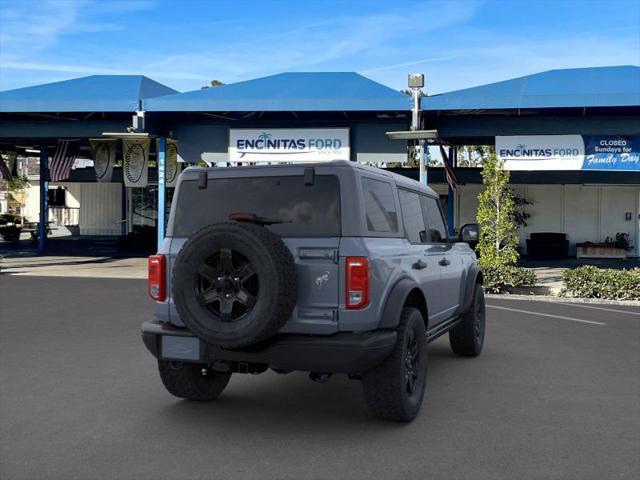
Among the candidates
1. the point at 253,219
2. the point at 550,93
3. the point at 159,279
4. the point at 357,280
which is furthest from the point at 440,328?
the point at 550,93

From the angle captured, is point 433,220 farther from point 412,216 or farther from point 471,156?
point 471,156

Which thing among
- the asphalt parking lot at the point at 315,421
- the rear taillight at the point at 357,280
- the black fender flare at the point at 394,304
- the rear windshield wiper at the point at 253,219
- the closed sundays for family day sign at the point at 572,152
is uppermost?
the closed sundays for family day sign at the point at 572,152

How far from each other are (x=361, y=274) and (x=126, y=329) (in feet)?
20.3

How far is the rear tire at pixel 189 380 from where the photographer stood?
575 cm

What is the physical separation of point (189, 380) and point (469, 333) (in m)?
3.65

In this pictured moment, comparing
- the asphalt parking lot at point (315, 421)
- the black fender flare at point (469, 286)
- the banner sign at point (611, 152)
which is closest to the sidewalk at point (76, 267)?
the asphalt parking lot at point (315, 421)

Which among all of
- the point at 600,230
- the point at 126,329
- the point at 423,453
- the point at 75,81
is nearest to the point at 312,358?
the point at 423,453

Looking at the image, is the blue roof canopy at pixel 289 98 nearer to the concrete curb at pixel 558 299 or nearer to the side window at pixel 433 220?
the concrete curb at pixel 558 299

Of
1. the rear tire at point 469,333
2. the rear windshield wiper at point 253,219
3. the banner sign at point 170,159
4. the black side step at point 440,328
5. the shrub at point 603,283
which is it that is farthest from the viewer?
the banner sign at point 170,159

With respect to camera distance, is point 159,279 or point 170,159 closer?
point 159,279

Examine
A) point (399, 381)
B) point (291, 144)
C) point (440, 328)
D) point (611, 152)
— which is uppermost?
point (291, 144)

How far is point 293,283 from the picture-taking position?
478 centimetres

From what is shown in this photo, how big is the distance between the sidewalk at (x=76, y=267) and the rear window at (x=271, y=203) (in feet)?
46.3

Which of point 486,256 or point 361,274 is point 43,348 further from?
point 486,256
